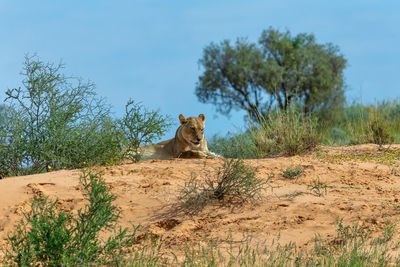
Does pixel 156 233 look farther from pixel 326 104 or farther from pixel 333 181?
pixel 326 104

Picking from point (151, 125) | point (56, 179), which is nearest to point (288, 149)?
point (151, 125)

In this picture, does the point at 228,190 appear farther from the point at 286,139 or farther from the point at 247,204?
the point at 286,139

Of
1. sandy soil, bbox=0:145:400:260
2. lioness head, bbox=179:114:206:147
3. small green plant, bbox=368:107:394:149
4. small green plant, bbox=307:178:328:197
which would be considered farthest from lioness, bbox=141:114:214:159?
small green plant, bbox=368:107:394:149

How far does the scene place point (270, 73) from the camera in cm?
3080

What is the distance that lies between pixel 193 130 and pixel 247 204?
461cm

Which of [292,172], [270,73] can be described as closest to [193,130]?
[292,172]

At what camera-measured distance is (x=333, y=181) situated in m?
8.81

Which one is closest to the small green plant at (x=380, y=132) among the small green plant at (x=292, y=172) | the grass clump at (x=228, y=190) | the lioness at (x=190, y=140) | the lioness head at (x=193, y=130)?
the lioness at (x=190, y=140)

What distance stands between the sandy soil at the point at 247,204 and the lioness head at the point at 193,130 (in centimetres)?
173

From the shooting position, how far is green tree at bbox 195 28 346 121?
31266 millimetres

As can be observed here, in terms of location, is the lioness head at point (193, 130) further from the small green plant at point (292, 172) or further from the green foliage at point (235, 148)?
the small green plant at point (292, 172)

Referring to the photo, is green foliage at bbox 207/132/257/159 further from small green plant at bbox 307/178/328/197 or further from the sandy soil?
small green plant at bbox 307/178/328/197

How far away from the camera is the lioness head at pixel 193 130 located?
38.4ft

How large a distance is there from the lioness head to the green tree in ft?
63.2
